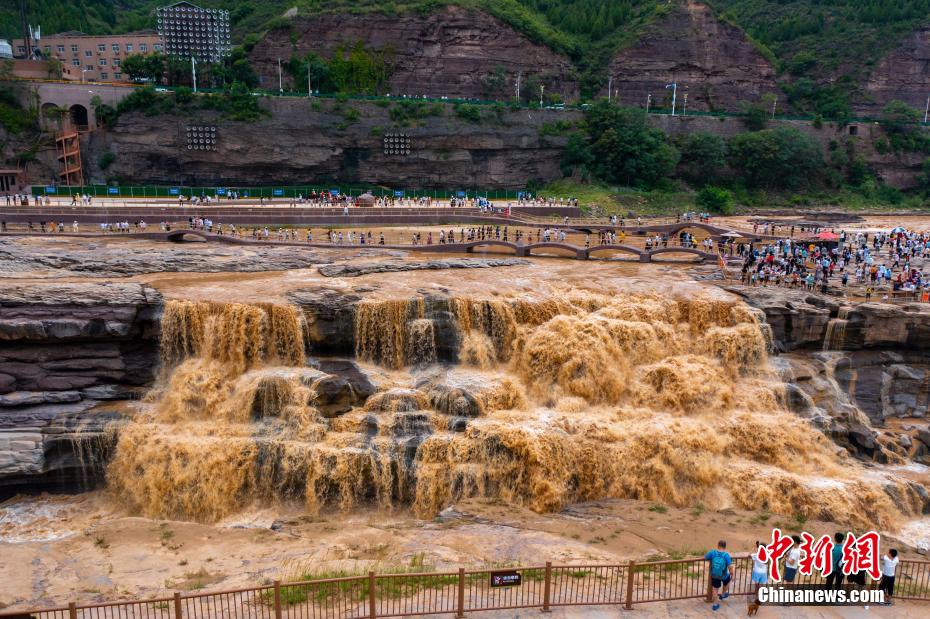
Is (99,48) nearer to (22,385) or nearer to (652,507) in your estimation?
(22,385)

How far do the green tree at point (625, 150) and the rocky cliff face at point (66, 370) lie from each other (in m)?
52.0

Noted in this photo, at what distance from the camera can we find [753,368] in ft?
97.5

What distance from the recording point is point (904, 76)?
290 feet

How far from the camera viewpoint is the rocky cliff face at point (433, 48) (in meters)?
83.6

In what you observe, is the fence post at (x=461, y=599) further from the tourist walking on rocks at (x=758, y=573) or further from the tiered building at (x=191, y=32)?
the tiered building at (x=191, y=32)

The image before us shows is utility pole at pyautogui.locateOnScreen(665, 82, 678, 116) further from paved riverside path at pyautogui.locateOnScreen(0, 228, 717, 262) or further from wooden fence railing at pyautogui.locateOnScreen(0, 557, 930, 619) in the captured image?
wooden fence railing at pyautogui.locateOnScreen(0, 557, 930, 619)

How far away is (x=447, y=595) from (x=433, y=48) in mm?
79297

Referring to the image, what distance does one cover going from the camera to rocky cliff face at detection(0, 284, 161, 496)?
24344mm

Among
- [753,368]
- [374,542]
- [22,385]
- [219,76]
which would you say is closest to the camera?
[374,542]

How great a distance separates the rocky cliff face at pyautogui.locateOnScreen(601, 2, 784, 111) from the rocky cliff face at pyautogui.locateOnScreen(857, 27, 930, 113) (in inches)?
545

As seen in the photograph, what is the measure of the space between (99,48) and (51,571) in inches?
3185

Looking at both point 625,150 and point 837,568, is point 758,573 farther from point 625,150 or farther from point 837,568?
point 625,150

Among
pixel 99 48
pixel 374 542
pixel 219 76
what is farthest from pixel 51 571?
pixel 99 48

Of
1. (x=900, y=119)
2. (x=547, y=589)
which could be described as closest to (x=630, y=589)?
(x=547, y=589)
